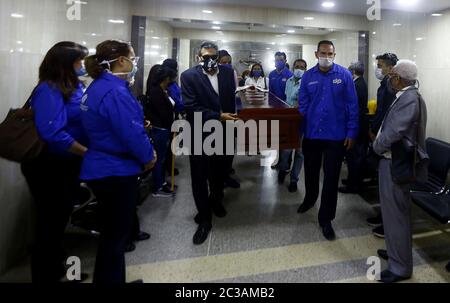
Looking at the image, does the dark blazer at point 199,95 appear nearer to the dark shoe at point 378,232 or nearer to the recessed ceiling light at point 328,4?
the dark shoe at point 378,232

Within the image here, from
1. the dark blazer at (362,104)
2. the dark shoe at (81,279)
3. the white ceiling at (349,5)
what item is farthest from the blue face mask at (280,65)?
the dark shoe at (81,279)

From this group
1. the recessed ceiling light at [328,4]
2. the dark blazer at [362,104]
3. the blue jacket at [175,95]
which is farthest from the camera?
the recessed ceiling light at [328,4]

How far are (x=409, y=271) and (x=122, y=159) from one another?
197 cm

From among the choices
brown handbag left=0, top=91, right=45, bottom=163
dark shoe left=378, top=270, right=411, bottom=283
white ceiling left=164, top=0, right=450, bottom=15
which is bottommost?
dark shoe left=378, top=270, right=411, bottom=283

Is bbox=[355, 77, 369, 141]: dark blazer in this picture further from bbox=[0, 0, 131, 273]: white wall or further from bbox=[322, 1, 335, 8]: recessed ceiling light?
bbox=[0, 0, 131, 273]: white wall

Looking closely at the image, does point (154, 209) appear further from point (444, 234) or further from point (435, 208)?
point (444, 234)

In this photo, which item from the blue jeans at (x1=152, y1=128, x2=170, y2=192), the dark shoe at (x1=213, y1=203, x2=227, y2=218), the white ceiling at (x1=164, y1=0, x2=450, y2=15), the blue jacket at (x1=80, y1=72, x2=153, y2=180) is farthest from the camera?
the white ceiling at (x1=164, y1=0, x2=450, y2=15)

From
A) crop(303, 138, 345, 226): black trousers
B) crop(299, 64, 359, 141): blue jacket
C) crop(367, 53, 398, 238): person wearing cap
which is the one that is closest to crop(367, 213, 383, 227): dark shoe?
crop(367, 53, 398, 238): person wearing cap

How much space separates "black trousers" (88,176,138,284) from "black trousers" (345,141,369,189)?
2.95 metres

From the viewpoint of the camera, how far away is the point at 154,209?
316 centimetres

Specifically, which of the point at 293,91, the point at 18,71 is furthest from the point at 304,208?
the point at 18,71

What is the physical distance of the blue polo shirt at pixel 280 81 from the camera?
4699 mm

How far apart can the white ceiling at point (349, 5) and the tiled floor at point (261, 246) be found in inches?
113

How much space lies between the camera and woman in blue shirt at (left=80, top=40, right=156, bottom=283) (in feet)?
4.73
